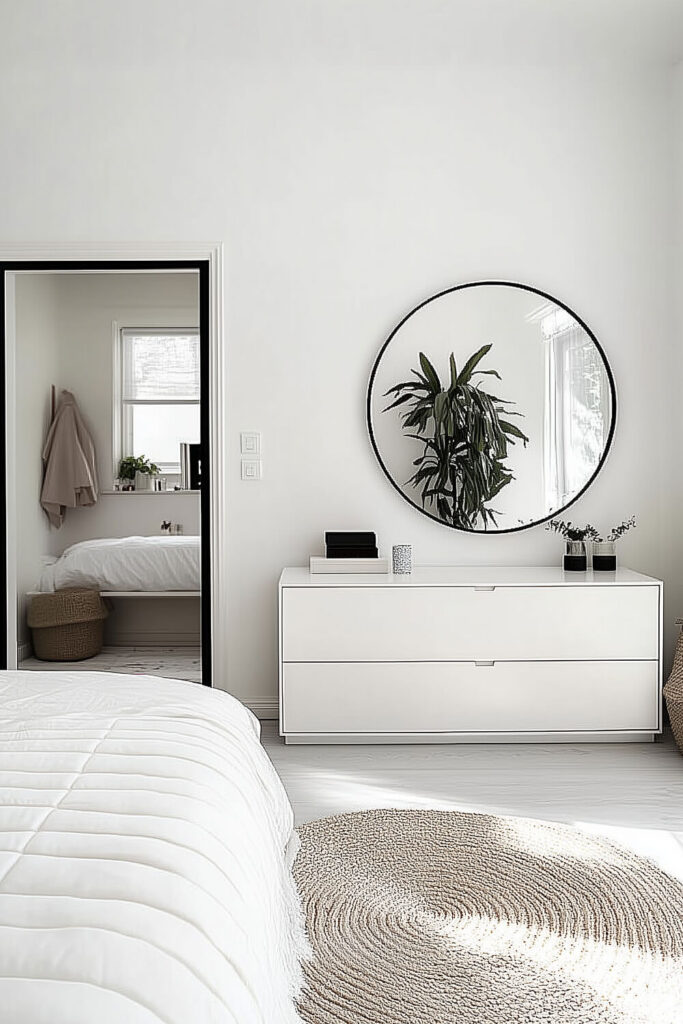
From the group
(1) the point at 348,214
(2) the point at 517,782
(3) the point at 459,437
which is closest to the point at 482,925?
(2) the point at 517,782

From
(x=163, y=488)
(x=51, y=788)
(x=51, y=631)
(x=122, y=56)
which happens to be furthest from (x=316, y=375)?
(x=51, y=788)

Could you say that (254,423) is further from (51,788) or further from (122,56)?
(51,788)

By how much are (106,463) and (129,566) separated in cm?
55

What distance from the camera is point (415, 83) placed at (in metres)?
4.05

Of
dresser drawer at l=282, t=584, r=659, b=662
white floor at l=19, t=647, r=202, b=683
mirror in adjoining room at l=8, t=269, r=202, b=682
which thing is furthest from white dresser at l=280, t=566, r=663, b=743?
mirror in adjoining room at l=8, t=269, r=202, b=682

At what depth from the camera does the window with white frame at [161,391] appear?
188 inches

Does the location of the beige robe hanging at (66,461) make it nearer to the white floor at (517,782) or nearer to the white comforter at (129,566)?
the white comforter at (129,566)

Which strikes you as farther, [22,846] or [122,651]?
[122,651]

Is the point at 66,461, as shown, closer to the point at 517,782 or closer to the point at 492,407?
the point at 492,407

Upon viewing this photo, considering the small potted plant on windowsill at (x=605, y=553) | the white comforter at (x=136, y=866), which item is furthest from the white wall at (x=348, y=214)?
the white comforter at (x=136, y=866)

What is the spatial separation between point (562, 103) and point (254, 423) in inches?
75.1

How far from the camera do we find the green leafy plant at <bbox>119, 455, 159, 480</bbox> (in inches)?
191

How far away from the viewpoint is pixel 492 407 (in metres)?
4.10

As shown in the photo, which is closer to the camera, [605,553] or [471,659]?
[471,659]
